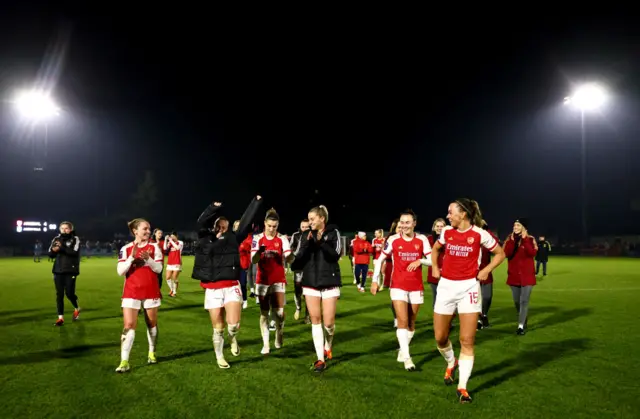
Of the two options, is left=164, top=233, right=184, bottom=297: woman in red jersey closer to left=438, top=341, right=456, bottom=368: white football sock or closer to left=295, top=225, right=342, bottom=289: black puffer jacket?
left=295, top=225, right=342, bottom=289: black puffer jacket

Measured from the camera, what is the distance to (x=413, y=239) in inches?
305

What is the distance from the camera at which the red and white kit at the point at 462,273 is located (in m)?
5.98

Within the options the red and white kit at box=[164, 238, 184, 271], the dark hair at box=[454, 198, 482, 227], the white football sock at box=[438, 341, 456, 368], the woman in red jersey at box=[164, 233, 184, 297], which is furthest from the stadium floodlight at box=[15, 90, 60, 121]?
the white football sock at box=[438, 341, 456, 368]

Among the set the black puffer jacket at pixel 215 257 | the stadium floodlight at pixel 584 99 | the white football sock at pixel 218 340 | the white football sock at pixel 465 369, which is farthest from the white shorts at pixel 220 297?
the stadium floodlight at pixel 584 99

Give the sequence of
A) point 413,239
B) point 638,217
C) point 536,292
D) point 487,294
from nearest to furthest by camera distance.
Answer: point 413,239
point 487,294
point 536,292
point 638,217

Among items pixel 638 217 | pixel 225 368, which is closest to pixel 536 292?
pixel 225 368

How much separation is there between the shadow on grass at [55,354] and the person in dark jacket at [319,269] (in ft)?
13.2

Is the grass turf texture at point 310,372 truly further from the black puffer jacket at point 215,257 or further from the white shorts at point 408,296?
the black puffer jacket at point 215,257

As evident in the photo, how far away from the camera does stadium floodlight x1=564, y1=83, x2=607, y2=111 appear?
42219mm

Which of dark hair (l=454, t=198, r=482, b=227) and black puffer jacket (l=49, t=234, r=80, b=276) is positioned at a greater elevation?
dark hair (l=454, t=198, r=482, b=227)

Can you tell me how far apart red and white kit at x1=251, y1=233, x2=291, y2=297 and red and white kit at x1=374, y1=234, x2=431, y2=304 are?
172 cm

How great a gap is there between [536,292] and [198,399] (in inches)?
604

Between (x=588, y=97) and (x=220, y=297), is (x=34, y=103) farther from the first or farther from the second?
(x=588, y=97)

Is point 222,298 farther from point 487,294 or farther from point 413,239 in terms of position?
point 487,294
